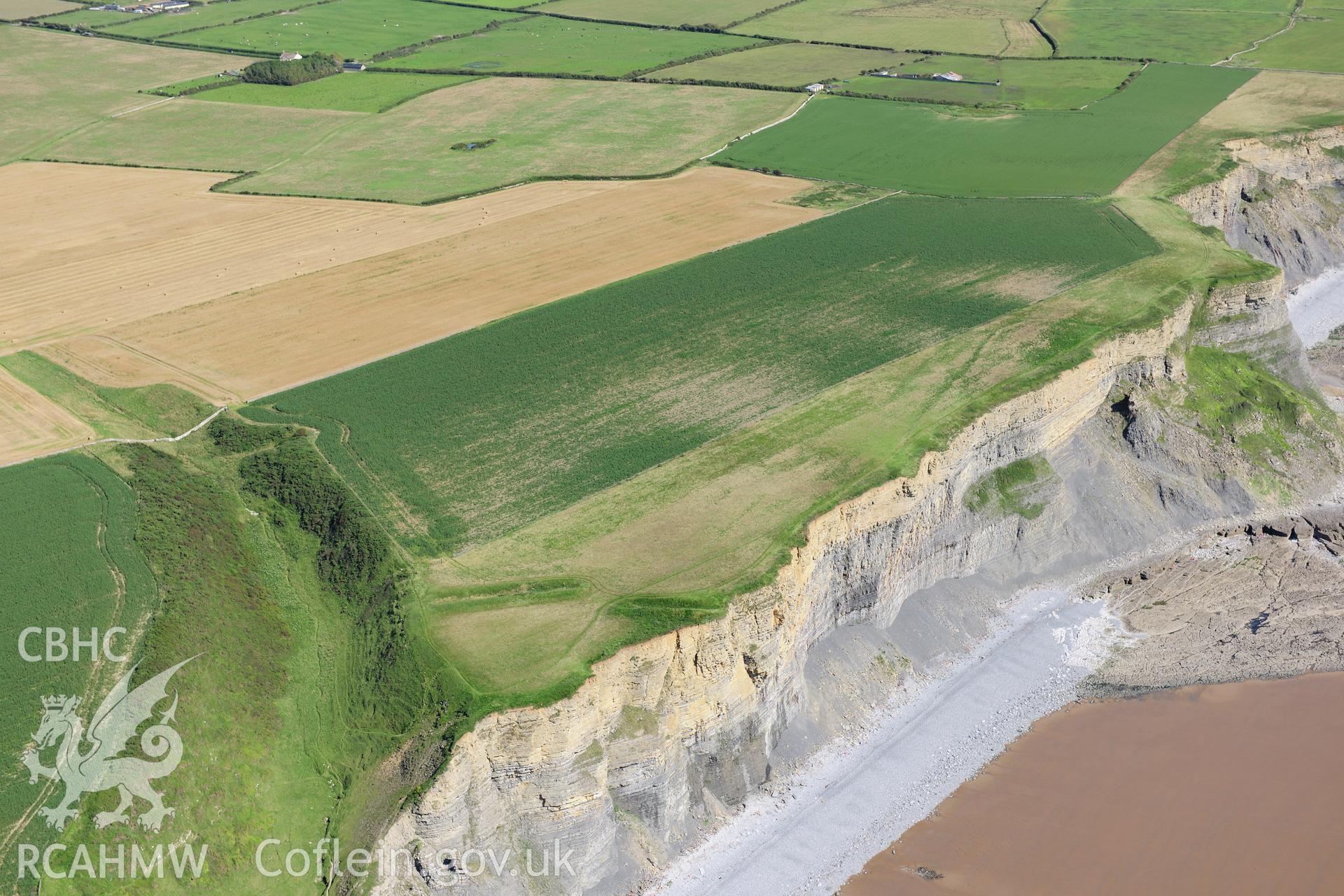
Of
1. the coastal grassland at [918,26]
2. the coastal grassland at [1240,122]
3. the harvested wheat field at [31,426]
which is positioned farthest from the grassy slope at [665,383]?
the coastal grassland at [918,26]

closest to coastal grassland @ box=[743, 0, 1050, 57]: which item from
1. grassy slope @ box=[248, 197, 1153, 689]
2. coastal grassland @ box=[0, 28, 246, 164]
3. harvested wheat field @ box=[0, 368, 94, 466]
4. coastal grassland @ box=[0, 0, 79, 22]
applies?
grassy slope @ box=[248, 197, 1153, 689]

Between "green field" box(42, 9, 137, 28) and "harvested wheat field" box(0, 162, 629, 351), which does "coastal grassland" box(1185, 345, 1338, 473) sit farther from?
"green field" box(42, 9, 137, 28)

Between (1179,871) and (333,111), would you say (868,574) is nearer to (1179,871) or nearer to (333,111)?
(1179,871)

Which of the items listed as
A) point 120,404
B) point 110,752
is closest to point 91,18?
point 120,404

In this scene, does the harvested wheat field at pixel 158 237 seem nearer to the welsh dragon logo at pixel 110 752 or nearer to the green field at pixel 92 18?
the welsh dragon logo at pixel 110 752

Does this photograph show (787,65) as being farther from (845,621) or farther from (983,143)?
(845,621)

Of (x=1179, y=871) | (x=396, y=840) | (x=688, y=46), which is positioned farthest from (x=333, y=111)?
(x=1179, y=871)
